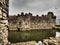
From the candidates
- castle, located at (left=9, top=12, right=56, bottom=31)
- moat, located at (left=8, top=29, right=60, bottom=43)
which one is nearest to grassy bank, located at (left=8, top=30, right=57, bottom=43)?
moat, located at (left=8, top=29, right=60, bottom=43)

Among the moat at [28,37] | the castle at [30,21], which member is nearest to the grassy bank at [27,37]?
the moat at [28,37]

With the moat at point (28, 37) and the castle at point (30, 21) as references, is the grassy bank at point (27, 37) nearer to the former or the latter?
the moat at point (28, 37)

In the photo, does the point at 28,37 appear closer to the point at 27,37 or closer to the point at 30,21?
the point at 27,37

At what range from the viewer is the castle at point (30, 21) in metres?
41.9

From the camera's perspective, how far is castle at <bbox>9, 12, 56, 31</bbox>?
41906mm

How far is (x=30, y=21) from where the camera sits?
4441 cm

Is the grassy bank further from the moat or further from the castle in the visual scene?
the castle

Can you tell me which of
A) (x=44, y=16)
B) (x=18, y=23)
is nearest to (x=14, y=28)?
(x=18, y=23)

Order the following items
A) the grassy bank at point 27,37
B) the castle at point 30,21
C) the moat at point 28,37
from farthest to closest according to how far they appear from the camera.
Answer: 1. the castle at point 30,21
2. the grassy bank at point 27,37
3. the moat at point 28,37

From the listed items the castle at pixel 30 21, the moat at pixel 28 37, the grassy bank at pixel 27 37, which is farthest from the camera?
the castle at pixel 30 21

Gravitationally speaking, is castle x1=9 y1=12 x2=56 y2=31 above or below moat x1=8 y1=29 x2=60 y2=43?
above

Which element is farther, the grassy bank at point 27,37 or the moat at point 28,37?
the grassy bank at point 27,37

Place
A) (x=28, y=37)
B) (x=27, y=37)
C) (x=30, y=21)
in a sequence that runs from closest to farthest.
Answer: (x=28, y=37), (x=27, y=37), (x=30, y=21)

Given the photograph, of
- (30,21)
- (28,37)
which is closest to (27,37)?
(28,37)
